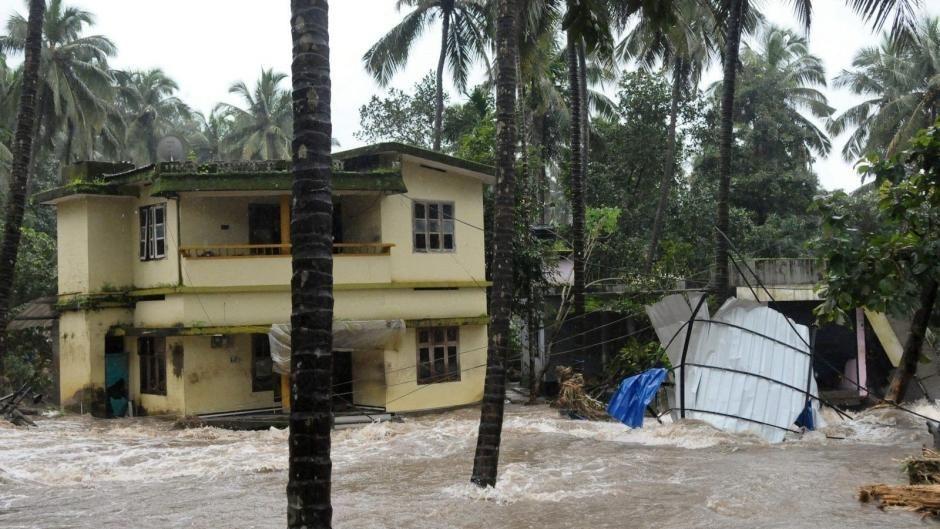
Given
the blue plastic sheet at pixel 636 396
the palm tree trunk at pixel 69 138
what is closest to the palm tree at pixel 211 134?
the palm tree trunk at pixel 69 138

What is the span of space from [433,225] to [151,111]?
33504mm

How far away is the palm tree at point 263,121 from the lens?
51.3m

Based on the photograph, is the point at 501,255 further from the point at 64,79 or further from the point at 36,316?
the point at 64,79

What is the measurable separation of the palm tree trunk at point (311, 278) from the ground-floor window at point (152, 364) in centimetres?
1701

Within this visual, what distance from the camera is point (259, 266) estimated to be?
21.5m

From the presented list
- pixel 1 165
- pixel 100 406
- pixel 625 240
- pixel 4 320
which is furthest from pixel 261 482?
pixel 1 165

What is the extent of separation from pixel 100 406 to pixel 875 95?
34.0 metres

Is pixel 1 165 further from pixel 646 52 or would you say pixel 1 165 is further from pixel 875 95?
pixel 875 95

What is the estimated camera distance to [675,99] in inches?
1292

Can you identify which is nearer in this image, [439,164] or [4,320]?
[4,320]

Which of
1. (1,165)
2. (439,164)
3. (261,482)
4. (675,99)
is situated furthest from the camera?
(1,165)

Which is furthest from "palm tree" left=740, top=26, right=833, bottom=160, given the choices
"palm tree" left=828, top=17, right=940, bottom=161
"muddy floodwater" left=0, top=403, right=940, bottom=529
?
"muddy floodwater" left=0, top=403, right=940, bottom=529

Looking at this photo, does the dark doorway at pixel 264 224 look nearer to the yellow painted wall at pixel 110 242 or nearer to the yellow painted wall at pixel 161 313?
the yellow painted wall at pixel 161 313

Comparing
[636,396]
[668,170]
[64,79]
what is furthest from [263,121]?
[636,396]
